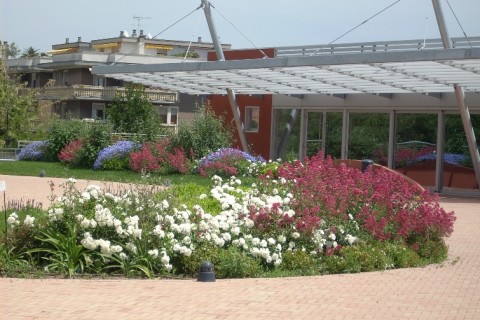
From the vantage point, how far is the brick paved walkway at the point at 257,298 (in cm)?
930

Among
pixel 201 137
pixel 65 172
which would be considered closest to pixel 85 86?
pixel 201 137

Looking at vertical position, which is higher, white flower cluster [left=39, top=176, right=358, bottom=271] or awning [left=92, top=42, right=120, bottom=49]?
awning [left=92, top=42, right=120, bottom=49]

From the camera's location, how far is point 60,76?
2906 inches

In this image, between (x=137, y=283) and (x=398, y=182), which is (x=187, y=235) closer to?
(x=137, y=283)

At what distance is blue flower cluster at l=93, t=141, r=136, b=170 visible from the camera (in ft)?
109

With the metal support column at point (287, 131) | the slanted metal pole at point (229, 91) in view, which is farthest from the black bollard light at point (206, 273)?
the metal support column at point (287, 131)

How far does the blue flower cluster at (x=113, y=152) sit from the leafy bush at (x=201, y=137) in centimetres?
166

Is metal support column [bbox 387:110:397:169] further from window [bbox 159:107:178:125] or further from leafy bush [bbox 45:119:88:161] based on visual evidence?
window [bbox 159:107:178:125]

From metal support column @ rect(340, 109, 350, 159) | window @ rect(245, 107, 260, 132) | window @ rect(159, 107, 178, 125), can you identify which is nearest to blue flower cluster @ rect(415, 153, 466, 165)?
metal support column @ rect(340, 109, 350, 159)

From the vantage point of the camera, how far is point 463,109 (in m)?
27.5

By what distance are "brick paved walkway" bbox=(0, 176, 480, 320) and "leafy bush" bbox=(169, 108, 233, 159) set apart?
20.1 m

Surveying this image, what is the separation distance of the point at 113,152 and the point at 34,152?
6.66m

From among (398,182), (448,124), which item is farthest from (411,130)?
(398,182)

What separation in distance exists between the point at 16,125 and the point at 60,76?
41.5m
